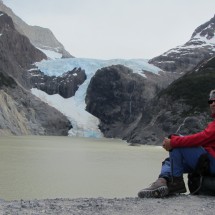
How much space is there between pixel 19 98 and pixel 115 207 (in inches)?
5061

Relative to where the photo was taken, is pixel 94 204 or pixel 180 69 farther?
pixel 180 69

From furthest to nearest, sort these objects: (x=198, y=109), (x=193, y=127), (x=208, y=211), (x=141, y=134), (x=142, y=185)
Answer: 1. (x=141, y=134)
2. (x=198, y=109)
3. (x=193, y=127)
4. (x=142, y=185)
5. (x=208, y=211)

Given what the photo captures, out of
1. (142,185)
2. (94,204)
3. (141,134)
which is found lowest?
(141,134)

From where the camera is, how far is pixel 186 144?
8.52 meters

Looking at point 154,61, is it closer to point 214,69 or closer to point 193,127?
point 214,69

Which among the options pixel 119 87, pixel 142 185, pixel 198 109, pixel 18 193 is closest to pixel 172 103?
pixel 198 109

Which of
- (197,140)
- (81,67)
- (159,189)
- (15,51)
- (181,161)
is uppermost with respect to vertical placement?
(15,51)

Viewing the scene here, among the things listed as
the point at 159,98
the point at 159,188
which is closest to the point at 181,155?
the point at 159,188

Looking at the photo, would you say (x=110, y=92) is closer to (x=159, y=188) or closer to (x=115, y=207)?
(x=159, y=188)

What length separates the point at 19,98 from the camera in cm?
13362

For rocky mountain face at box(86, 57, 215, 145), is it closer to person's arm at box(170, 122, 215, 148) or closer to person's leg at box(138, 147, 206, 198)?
person's leg at box(138, 147, 206, 198)

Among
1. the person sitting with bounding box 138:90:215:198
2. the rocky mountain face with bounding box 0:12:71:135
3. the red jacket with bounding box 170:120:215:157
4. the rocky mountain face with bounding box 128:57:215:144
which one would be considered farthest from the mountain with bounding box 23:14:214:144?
the red jacket with bounding box 170:120:215:157

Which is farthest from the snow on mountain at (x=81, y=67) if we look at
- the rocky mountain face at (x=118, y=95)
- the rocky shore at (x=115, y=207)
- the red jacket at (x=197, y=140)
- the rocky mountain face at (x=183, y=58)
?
the rocky shore at (x=115, y=207)

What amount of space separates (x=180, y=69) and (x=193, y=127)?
9801 centimetres
